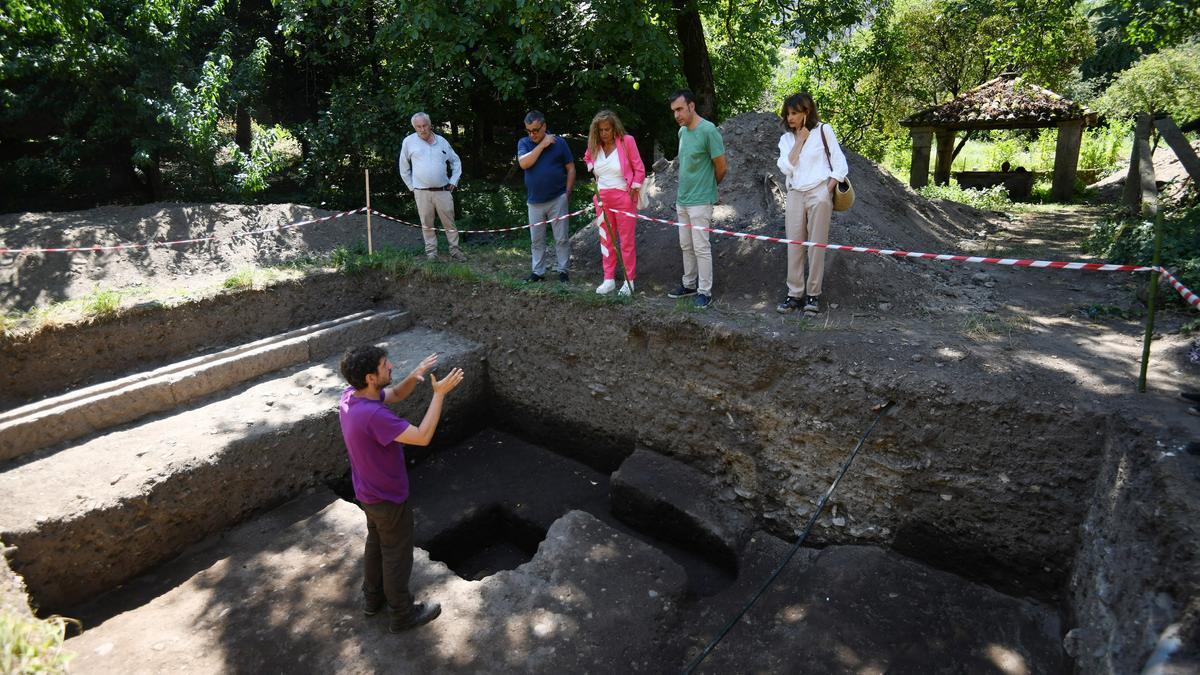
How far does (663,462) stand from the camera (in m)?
5.89

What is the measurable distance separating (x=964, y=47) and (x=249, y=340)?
20257 millimetres

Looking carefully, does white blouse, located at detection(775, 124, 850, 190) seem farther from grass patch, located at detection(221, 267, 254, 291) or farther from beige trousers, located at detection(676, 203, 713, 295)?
grass patch, located at detection(221, 267, 254, 291)

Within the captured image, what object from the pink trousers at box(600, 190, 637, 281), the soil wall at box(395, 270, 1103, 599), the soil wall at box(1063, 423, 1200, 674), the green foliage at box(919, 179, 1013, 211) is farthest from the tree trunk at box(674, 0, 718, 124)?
the soil wall at box(1063, 423, 1200, 674)

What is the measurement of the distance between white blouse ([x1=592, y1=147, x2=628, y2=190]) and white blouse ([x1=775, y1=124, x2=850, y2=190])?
4.66ft

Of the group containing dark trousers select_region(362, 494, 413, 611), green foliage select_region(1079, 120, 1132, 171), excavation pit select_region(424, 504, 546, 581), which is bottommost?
excavation pit select_region(424, 504, 546, 581)

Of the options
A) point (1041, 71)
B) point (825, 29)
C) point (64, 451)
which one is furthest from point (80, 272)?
point (1041, 71)

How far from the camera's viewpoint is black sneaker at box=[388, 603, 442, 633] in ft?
12.6

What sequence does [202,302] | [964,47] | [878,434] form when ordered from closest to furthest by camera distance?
[878,434]
[202,302]
[964,47]

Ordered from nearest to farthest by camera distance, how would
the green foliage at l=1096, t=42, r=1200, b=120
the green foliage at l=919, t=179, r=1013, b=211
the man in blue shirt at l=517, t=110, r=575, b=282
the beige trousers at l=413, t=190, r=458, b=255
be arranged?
the man in blue shirt at l=517, t=110, r=575, b=282 → the beige trousers at l=413, t=190, r=458, b=255 → the green foliage at l=1096, t=42, r=1200, b=120 → the green foliage at l=919, t=179, r=1013, b=211

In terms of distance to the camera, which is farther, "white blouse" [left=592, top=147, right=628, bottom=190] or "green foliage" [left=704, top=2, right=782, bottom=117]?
"green foliage" [left=704, top=2, right=782, bottom=117]

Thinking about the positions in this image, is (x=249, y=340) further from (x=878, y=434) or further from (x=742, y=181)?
(x=878, y=434)

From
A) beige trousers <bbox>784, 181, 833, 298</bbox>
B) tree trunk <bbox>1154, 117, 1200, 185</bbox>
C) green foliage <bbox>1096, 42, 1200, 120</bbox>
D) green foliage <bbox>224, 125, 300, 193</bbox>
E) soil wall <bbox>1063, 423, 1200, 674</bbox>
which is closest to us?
soil wall <bbox>1063, 423, 1200, 674</bbox>

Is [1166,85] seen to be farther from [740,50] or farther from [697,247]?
[697,247]

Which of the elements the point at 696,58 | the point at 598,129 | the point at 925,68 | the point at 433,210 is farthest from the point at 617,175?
the point at 925,68
